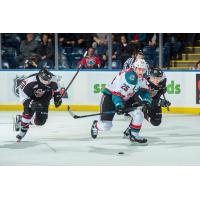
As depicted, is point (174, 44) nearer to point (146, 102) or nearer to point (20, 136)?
point (146, 102)

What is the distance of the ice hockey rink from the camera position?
6969 mm

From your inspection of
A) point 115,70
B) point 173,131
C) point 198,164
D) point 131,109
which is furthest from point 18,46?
point 198,164

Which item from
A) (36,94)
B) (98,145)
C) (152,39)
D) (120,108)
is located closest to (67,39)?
(152,39)

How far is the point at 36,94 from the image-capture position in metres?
7.83

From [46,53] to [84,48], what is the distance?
0.70m

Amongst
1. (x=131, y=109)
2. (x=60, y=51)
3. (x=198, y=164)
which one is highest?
(x=60, y=51)

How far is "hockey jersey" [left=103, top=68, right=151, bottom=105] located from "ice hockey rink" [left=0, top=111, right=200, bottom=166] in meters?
0.57

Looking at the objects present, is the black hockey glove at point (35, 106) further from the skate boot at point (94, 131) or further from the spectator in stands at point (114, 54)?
the spectator in stands at point (114, 54)

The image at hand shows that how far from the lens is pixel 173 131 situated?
8.88m

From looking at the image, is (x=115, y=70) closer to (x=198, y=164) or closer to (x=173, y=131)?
(x=173, y=131)

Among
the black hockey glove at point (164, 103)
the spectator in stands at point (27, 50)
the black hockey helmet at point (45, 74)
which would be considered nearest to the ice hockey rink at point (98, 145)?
the black hockey glove at point (164, 103)

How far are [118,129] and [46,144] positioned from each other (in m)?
1.35

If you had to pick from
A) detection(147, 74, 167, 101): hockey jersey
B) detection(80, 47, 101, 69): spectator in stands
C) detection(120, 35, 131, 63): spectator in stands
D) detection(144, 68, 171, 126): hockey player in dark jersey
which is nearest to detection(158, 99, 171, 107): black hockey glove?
detection(144, 68, 171, 126): hockey player in dark jersey

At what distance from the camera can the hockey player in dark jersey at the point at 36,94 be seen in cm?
760
